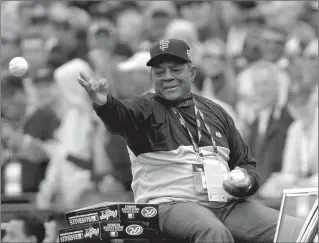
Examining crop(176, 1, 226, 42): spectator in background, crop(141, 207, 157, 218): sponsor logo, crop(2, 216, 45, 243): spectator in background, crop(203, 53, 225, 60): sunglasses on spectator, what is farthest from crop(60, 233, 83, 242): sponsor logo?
crop(176, 1, 226, 42): spectator in background

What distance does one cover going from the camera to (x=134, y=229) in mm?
5617

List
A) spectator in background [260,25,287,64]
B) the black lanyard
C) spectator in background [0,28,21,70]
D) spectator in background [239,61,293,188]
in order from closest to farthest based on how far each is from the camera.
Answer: the black lanyard < spectator in background [239,61,293,188] < spectator in background [260,25,287,64] < spectator in background [0,28,21,70]

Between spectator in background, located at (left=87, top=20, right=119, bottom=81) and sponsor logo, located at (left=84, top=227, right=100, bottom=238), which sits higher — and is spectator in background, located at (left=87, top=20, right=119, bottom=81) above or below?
above

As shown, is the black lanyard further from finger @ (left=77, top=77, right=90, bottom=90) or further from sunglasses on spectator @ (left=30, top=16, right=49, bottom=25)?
sunglasses on spectator @ (left=30, top=16, right=49, bottom=25)

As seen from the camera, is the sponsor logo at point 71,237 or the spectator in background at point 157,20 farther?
the spectator in background at point 157,20

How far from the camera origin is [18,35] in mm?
11562

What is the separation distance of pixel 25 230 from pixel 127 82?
242 centimetres

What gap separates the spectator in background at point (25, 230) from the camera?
307 inches

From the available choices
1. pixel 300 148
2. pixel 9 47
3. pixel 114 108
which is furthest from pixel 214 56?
pixel 114 108

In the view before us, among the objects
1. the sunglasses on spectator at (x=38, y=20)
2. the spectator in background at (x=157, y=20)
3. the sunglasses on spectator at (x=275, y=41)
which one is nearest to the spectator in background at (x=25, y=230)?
the spectator in background at (x=157, y=20)

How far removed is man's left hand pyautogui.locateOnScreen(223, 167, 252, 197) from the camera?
19.2 feet

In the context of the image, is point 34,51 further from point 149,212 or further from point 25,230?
point 149,212

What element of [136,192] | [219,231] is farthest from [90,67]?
[219,231]

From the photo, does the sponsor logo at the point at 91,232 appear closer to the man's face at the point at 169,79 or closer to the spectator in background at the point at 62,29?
the man's face at the point at 169,79
